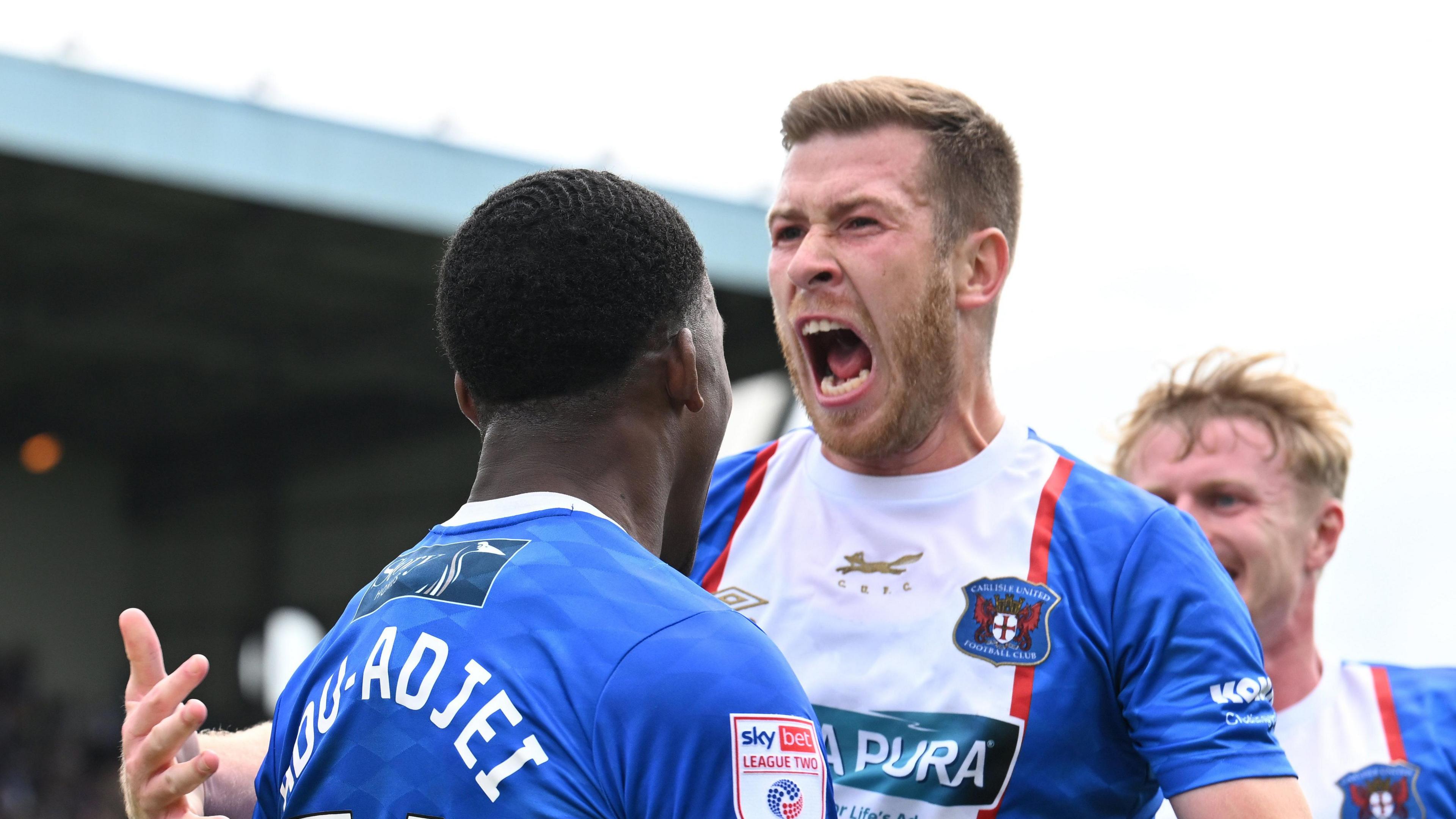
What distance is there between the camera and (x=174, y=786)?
6.23ft

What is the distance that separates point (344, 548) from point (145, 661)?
735 inches

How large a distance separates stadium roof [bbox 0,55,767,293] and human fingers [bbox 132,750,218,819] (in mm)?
6608

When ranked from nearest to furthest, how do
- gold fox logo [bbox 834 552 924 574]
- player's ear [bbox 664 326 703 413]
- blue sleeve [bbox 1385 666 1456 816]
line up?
player's ear [bbox 664 326 703 413] → gold fox logo [bbox 834 552 924 574] → blue sleeve [bbox 1385 666 1456 816]

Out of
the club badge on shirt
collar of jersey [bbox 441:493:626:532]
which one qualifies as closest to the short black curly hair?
collar of jersey [bbox 441:493:626:532]

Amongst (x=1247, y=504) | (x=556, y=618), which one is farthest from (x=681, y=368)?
(x=1247, y=504)

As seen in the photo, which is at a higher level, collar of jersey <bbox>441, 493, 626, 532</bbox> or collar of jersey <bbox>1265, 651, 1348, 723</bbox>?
collar of jersey <bbox>441, 493, 626, 532</bbox>

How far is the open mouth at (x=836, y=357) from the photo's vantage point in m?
2.96

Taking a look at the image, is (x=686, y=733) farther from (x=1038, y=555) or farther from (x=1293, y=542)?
(x=1293, y=542)

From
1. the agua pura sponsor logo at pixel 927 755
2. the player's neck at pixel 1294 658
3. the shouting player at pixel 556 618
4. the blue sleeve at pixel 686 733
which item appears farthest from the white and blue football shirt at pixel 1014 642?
the player's neck at pixel 1294 658

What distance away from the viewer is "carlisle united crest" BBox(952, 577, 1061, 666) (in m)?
2.59

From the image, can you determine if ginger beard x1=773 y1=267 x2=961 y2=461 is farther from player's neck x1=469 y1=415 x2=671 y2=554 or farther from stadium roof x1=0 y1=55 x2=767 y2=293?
stadium roof x1=0 y1=55 x2=767 y2=293

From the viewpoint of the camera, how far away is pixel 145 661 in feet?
6.56

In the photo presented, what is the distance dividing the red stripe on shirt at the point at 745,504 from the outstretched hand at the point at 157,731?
3.98ft

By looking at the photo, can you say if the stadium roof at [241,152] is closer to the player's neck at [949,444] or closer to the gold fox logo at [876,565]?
the player's neck at [949,444]
